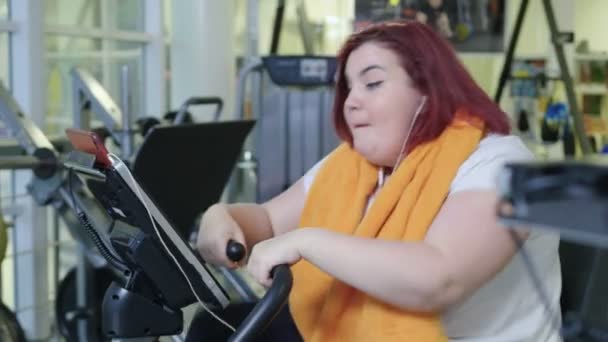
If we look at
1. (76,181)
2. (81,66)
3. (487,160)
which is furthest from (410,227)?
(81,66)

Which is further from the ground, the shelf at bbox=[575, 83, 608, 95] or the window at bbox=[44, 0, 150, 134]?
the window at bbox=[44, 0, 150, 134]

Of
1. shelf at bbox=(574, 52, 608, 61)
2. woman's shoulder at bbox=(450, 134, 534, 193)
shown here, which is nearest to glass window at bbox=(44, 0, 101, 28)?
woman's shoulder at bbox=(450, 134, 534, 193)

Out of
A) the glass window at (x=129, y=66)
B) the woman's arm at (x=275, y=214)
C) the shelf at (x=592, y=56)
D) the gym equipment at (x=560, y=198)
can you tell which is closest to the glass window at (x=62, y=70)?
the glass window at (x=129, y=66)

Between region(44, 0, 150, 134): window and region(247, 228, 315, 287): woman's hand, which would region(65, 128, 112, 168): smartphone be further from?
region(44, 0, 150, 134): window

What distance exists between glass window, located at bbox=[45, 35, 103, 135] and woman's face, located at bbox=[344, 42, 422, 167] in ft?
6.13

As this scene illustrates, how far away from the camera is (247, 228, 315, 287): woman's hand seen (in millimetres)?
1126

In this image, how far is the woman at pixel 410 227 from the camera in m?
1.09

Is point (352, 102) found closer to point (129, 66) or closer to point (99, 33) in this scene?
point (99, 33)

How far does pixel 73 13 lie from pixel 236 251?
2188mm

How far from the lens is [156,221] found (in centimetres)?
108

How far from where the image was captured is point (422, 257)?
108 centimetres

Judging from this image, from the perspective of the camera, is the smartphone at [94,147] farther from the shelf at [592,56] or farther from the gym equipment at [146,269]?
the shelf at [592,56]

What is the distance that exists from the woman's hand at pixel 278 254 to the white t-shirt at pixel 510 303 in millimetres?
283

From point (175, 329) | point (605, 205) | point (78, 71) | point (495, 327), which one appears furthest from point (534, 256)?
point (78, 71)
